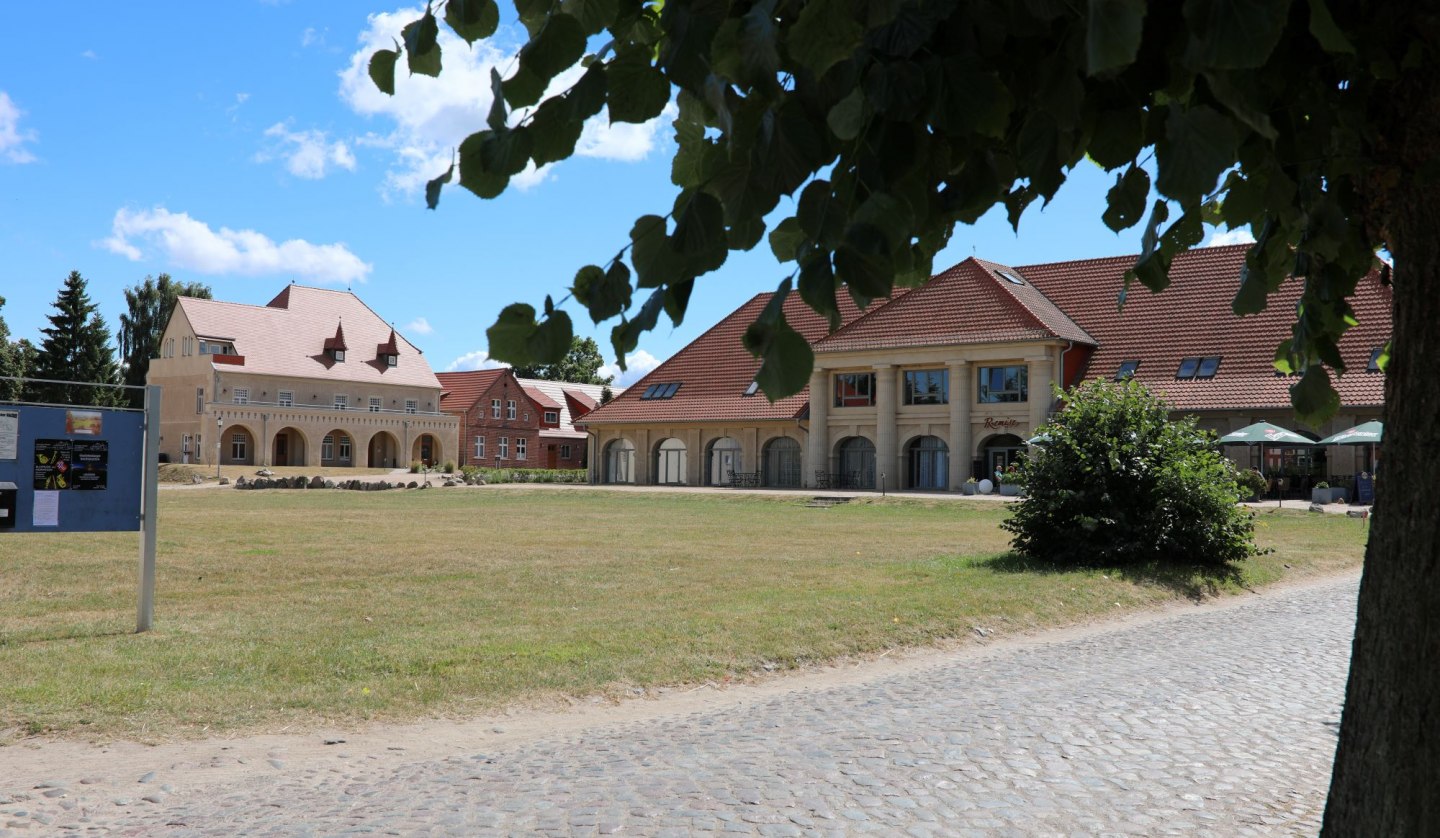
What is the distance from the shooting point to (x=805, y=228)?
7.46 ft

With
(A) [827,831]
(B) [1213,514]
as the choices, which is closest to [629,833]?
(A) [827,831]

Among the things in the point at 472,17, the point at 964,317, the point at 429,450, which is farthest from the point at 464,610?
the point at 429,450

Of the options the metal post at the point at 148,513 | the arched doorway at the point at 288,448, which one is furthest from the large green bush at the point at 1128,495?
the arched doorway at the point at 288,448

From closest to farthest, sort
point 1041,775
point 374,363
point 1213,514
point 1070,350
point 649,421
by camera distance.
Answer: point 1041,775
point 1213,514
point 1070,350
point 649,421
point 374,363

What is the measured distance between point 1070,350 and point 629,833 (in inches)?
1903

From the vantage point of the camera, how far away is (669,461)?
2547 inches

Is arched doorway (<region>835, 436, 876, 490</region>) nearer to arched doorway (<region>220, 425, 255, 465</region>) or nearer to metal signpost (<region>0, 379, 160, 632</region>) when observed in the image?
arched doorway (<region>220, 425, 255, 465</region>)

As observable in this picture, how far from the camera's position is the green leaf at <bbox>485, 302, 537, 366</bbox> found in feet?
7.42

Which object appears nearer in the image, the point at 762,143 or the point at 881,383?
the point at 762,143

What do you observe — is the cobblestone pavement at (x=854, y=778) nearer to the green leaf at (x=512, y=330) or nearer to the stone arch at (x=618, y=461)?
the green leaf at (x=512, y=330)

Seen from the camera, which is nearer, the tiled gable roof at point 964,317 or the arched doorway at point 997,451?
the tiled gable roof at point 964,317

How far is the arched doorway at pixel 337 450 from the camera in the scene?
8156 centimetres

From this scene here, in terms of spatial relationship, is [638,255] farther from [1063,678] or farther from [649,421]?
[649,421]

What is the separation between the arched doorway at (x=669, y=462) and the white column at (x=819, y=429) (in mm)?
9635
